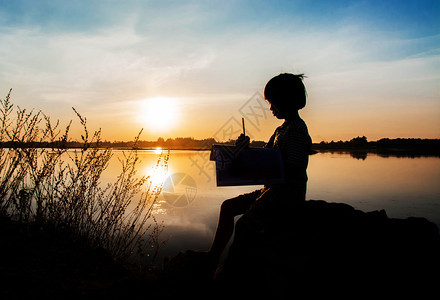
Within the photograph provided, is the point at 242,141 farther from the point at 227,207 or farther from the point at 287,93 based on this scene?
the point at 227,207

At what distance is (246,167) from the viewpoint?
2.31 metres

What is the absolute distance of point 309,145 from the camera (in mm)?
2539

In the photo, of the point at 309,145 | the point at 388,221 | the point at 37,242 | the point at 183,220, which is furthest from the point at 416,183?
the point at 37,242

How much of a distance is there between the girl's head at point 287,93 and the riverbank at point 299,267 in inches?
38.4

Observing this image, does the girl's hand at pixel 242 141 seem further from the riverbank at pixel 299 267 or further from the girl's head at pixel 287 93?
the riverbank at pixel 299 267

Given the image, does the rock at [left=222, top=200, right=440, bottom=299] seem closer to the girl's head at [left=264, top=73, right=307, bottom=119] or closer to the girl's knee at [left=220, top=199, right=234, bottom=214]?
the girl's knee at [left=220, top=199, right=234, bottom=214]

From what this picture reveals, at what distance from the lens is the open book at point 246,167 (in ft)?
7.59

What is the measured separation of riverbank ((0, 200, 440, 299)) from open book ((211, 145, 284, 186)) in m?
0.54

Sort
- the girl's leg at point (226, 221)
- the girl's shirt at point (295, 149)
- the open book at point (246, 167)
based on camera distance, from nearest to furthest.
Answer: the open book at point (246, 167), the girl's shirt at point (295, 149), the girl's leg at point (226, 221)

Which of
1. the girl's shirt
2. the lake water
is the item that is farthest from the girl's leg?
the lake water

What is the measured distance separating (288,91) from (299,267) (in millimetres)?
1559

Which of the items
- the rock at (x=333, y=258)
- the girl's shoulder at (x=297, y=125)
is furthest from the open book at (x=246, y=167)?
the rock at (x=333, y=258)

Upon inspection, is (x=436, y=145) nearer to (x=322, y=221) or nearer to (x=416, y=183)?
(x=416, y=183)

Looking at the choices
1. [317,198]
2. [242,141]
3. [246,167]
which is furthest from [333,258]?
[317,198]
